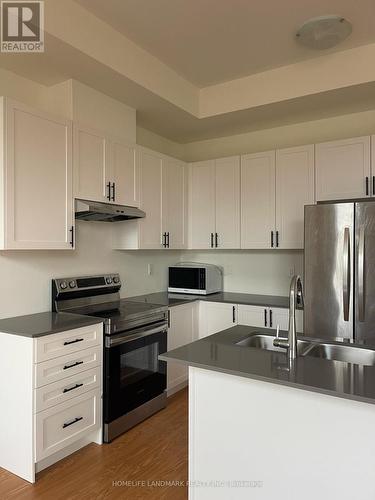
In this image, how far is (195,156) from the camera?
14.8 ft

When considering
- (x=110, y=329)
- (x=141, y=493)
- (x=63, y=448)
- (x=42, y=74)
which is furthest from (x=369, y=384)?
(x=42, y=74)

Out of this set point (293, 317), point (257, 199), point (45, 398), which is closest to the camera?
point (293, 317)

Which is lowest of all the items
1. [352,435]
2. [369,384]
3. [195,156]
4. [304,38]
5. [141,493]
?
[141,493]

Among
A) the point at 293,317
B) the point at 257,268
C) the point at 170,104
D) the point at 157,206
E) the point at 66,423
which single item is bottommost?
the point at 66,423

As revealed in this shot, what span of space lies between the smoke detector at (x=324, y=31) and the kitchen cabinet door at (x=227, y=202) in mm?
1362

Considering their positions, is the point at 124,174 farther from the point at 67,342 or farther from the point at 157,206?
the point at 67,342

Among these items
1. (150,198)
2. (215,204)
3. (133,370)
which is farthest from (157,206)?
(133,370)

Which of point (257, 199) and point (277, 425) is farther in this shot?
point (257, 199)

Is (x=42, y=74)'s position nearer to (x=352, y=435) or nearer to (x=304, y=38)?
(x=304, y=38)

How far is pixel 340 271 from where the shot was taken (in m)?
2.74

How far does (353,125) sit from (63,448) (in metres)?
3.65

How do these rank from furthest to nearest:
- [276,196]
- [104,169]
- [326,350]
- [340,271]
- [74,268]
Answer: [276,196] < [74,268] < [104,169] < [340,271] < [326,350]

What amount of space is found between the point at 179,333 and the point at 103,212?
140 cm

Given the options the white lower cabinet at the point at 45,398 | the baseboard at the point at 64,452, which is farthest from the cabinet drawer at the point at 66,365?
the baseboard at the point at 64,452
